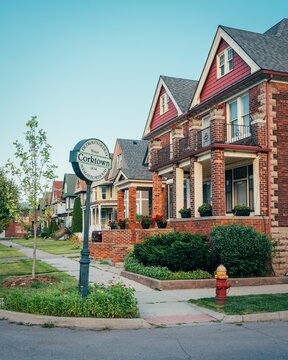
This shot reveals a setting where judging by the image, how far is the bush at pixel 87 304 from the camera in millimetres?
8172

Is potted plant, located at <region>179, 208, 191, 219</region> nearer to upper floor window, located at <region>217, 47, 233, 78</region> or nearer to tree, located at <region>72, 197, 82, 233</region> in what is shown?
upper floor window, located at <region>217, 47, 233, 78</region>

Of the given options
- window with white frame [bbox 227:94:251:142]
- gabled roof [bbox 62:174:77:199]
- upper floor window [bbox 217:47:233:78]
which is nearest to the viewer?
window with white frame [bbox 227:94:251:142]

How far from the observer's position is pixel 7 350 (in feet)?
20.9

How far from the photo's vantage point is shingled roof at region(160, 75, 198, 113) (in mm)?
24356

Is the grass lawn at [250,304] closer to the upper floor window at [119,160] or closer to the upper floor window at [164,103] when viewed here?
the upper floor window at [164,103]

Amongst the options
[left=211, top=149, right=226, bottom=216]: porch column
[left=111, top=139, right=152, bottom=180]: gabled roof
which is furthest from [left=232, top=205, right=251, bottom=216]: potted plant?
[left=111, top=139, right=152, bottom=180]: gabled roof

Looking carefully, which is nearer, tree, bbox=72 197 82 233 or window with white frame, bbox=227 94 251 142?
→ window with white frame, bbox=227 94 251 142

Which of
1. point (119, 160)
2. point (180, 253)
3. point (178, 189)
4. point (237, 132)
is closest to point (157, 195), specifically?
point (178, 189)

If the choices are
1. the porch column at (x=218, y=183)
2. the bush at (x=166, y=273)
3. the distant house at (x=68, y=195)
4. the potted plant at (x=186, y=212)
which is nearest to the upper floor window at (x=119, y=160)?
the potted plant at (x=186, y=212)

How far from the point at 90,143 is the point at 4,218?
38.3 metres

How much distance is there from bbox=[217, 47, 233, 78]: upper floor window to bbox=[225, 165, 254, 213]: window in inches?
176

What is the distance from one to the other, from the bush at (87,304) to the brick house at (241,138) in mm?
7582

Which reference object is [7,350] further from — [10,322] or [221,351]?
[221,351]

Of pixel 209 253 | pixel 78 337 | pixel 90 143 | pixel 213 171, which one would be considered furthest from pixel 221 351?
pixel 213 171
